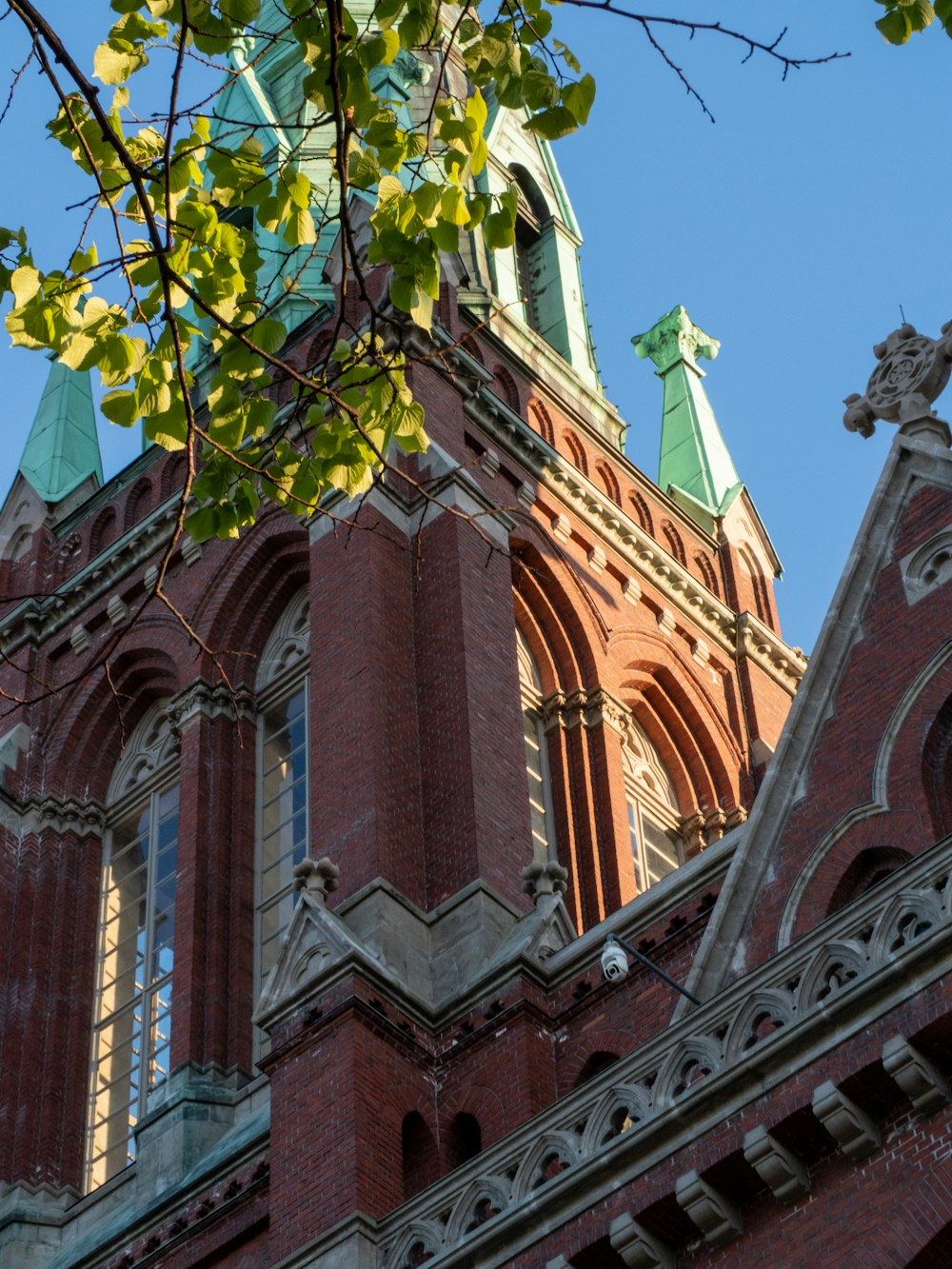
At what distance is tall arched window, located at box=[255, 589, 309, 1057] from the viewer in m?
27.5

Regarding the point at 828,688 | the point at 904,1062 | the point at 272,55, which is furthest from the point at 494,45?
the point at 272,55

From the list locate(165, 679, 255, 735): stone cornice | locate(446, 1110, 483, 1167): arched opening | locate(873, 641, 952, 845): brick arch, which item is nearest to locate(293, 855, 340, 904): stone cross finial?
locate(446, 1110, 483, 1167): arched opening

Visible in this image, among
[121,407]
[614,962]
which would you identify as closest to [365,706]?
[614,962]

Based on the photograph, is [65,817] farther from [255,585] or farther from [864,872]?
[864,872]

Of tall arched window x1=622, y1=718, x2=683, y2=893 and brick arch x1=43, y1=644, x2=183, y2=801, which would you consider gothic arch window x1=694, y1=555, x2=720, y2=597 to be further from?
brick arch x1=43, y1=644, x2=183, y2=801

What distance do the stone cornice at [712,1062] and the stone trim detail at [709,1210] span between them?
35 cm

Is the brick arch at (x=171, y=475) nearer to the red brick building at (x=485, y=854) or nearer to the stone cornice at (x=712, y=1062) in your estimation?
the red brick building at (x=485, y=854)

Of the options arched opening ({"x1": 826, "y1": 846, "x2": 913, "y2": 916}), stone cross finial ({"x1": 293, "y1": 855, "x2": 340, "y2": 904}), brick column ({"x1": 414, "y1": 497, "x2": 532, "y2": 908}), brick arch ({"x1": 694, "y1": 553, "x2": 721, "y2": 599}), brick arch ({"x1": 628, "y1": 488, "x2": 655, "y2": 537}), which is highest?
brick arch ({"x1": 628, "y1": 488, "x2": 655, "y2": 537})

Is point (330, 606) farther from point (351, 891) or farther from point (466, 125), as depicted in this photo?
point (466, 125)

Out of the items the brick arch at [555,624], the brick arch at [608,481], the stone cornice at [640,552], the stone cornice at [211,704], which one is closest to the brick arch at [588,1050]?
the stone cornice at [211,704]

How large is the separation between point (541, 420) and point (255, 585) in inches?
206

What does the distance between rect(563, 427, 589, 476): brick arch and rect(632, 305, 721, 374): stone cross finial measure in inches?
274

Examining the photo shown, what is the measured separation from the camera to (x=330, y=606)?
27.7 m

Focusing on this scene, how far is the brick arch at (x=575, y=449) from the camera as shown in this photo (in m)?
34.6
